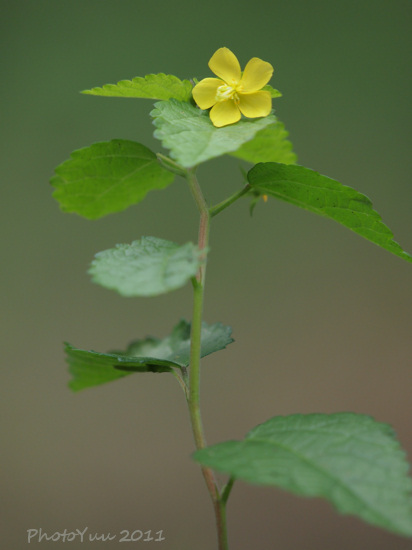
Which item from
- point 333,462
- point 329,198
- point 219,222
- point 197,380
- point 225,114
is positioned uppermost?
point 219,222

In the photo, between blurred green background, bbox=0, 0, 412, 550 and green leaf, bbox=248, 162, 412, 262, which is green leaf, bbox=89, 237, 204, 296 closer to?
green leaf, bbox=248, 162, 412, 262

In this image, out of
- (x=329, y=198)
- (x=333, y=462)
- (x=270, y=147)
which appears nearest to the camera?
(x=333, y=462)

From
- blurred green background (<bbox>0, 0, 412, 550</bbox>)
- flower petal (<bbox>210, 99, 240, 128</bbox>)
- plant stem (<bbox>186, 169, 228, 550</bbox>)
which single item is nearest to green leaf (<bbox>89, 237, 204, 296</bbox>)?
plant stem (<bbox>186, 169, 228, 550</bbox>)

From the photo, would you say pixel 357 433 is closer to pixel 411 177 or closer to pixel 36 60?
pixel 411 177

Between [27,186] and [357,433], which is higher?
[27,186]

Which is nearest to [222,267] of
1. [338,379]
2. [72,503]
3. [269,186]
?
[338,379]

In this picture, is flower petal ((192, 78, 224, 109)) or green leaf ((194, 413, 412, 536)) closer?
green leaf ((194, 413, 412, 536))

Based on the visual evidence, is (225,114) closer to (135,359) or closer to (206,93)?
(206,93)

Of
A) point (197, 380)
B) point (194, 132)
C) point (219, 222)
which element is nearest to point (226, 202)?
point (194, 132)
